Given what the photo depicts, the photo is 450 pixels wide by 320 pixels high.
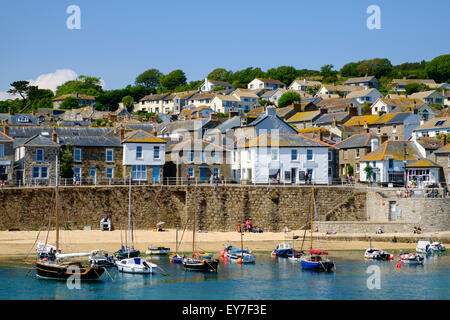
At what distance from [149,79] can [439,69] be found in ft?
247

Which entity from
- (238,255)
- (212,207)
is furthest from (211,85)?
(238,255)

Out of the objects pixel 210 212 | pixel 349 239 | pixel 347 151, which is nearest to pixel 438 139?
pixel 347 151

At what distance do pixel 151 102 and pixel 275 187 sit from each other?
97.3m

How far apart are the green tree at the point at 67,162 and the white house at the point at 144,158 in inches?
184

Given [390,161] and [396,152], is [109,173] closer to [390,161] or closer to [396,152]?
[390,161]

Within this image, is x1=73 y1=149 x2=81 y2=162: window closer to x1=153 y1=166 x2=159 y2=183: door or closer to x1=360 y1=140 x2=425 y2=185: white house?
x1=153 y1=166 x2=159 y2=183: door

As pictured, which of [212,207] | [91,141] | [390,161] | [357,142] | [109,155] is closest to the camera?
[212,207]

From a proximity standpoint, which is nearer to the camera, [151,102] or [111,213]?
[111,213]

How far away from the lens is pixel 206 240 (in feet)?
181

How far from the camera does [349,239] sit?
56.3 m

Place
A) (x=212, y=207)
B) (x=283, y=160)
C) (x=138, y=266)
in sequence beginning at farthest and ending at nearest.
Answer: (x=283, y=160) → (x=212, y=207) → (x=138, y=266)

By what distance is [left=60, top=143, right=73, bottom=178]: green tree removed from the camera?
60.8 m
